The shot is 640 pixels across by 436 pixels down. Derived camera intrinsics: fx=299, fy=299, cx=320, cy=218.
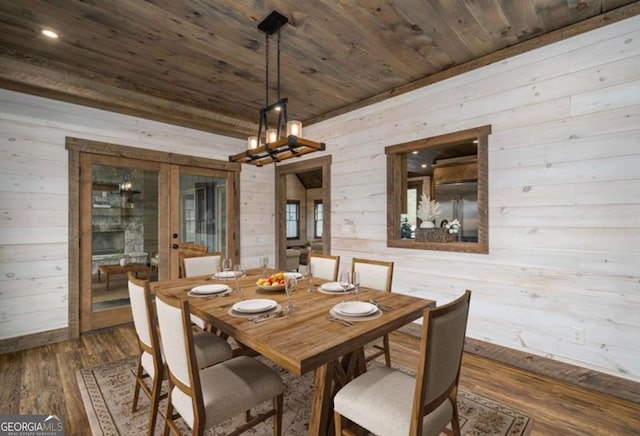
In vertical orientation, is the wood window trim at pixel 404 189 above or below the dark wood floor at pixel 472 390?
above

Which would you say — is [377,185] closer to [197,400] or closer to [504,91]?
[504,91]

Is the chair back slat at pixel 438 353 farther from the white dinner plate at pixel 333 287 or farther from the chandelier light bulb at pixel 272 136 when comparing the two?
the chandelier light bulb at pixel 272 136

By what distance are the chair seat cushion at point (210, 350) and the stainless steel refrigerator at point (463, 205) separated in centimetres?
Answer: 285

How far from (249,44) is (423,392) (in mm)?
2797

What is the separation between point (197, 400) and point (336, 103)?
3619mm

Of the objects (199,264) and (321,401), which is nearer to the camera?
(321,401)

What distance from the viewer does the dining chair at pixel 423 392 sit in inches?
46.0

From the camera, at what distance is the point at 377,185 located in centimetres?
374

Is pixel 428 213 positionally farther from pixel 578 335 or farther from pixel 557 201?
pixel 578 335

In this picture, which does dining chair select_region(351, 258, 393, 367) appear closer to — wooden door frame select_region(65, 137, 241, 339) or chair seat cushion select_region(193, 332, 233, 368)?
chair seat cushion select_region(193, 332, 233, 368)

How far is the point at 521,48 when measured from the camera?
2623 millimetres

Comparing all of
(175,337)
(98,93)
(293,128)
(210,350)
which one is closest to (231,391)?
(175,337)

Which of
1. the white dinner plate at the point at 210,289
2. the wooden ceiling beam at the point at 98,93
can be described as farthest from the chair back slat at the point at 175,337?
the wooden ceiling beam at the point at 98,93

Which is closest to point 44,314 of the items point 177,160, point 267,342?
point 177,160
